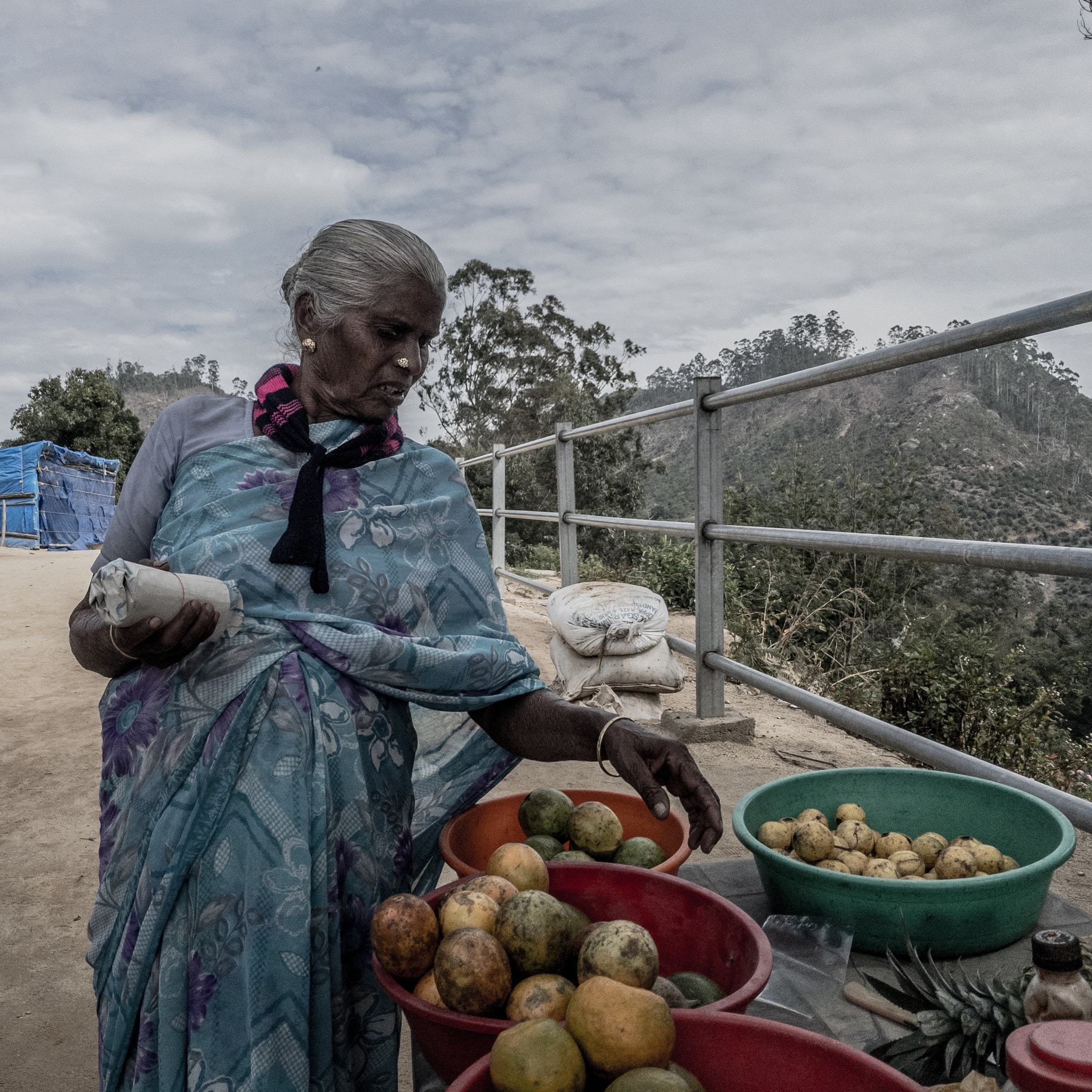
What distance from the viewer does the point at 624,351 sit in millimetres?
24875

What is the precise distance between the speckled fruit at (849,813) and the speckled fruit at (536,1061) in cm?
88

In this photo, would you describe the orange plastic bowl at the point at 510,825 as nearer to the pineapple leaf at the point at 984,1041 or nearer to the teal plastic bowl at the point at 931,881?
the teal plastic bowl at the point at 931,881

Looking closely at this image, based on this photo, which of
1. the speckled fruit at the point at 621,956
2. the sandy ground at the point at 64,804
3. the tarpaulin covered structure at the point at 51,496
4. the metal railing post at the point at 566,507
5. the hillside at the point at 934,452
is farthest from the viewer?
the tarpaulin covered structure at the point at 51,496

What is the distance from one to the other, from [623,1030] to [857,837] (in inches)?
31.4

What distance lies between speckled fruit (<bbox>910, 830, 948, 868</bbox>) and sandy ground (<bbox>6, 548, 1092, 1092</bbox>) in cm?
128

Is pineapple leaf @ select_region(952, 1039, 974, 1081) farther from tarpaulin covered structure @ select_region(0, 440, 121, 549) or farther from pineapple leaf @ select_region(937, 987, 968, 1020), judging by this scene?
tarpaulin covered structure @ select_region(0, 440, 121, 549)

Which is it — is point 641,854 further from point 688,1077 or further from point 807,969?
point 688,1077

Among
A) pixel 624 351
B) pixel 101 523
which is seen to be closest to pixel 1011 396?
pixel 624 351

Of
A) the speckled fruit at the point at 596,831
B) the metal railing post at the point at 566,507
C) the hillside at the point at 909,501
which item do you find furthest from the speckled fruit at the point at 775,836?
the metal railing post at the point at 566,507

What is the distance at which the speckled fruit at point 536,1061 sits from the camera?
687mm

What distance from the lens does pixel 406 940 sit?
951mm

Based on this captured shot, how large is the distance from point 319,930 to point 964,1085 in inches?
35.1

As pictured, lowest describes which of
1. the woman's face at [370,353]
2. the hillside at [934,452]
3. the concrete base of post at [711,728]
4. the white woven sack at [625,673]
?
the concrete base of post at [711,728]

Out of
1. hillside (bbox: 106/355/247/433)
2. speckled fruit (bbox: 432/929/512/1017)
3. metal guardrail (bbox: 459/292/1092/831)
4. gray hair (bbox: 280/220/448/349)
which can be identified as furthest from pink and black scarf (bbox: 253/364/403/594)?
hillside (bbox: 106/355/247/433)
